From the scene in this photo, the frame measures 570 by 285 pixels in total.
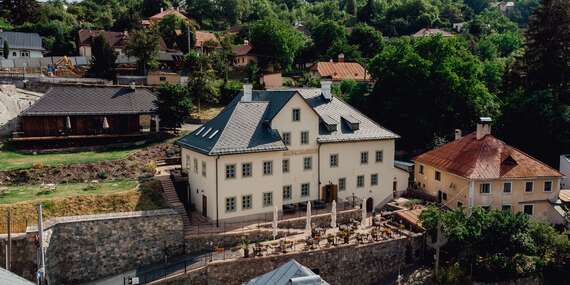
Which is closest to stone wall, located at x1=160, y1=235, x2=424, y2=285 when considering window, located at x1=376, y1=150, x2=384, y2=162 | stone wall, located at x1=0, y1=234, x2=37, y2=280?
stone wall, located at x1=0, y1=234, x2=37, y2=280

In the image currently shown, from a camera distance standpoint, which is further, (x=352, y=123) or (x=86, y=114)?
(x=86, y=114)

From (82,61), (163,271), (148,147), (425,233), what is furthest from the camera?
(82,61)

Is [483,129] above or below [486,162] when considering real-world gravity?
above

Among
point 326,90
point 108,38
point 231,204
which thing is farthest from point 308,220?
point 108,38

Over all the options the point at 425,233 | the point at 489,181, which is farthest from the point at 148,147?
the point at 489,181

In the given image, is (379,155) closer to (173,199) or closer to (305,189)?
(305,189)

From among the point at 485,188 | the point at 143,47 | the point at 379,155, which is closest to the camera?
the point at 485,188

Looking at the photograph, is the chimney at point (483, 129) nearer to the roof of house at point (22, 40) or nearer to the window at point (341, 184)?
the window at point (341, 184)

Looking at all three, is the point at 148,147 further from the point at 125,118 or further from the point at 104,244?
the point at 104,244
